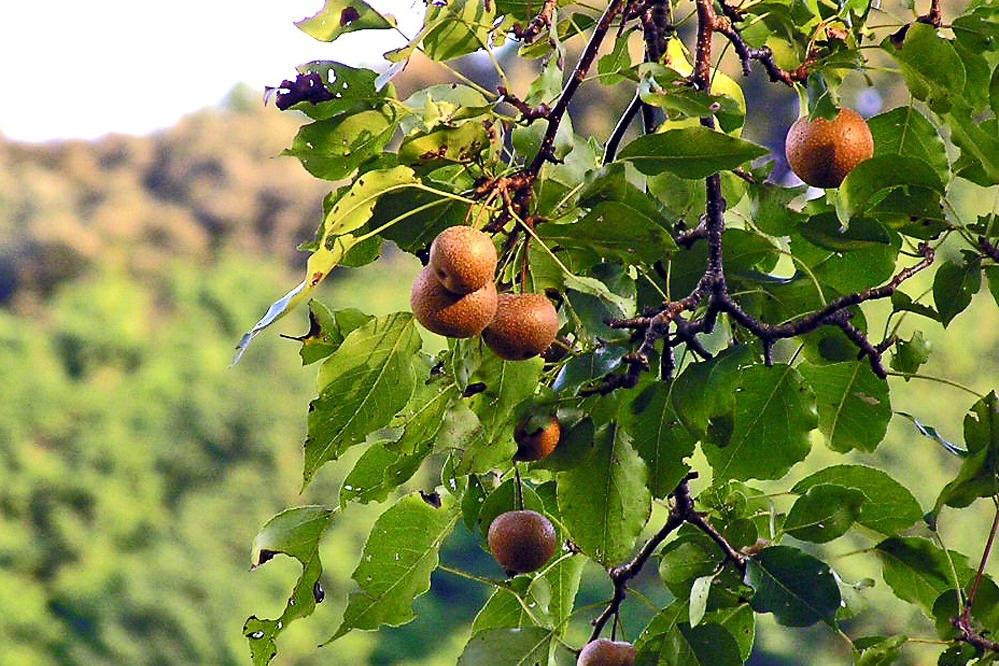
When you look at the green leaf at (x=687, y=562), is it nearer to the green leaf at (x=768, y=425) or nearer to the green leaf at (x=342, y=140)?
the green leaf at (x=768, y=425)

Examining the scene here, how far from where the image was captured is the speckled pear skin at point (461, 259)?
0.74 meters

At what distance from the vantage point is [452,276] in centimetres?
75

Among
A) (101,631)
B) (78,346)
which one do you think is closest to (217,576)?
(101,631)

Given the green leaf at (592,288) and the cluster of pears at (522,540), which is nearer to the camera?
the green leaf at (592,288)

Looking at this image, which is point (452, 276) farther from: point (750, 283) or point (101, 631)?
point (101, 631)

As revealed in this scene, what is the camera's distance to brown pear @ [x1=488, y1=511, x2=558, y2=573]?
953 millimetres

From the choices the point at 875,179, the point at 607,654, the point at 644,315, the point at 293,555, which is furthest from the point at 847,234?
the point at 293,555

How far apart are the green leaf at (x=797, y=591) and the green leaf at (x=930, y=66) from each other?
327mm

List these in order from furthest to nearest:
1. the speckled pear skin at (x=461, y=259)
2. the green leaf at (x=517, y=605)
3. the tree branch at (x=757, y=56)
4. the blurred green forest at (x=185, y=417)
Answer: the blurred green forest at (x=185, y=417) → the green leaf at (x=517, y=605) → the tree branch at (x=757, y=56) → the speckled pear skin at (x=461, y=259)

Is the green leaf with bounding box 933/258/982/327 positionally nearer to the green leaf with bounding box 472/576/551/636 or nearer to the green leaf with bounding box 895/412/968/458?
the green leaf with bounding box 895/412/968/458

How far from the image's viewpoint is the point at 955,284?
0.92 meters

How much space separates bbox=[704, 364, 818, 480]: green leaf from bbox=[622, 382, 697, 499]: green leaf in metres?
0.04

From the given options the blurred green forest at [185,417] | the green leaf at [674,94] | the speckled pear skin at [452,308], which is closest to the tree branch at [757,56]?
the green leaf at [674,94]

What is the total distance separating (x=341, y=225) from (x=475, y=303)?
0.30 feet
